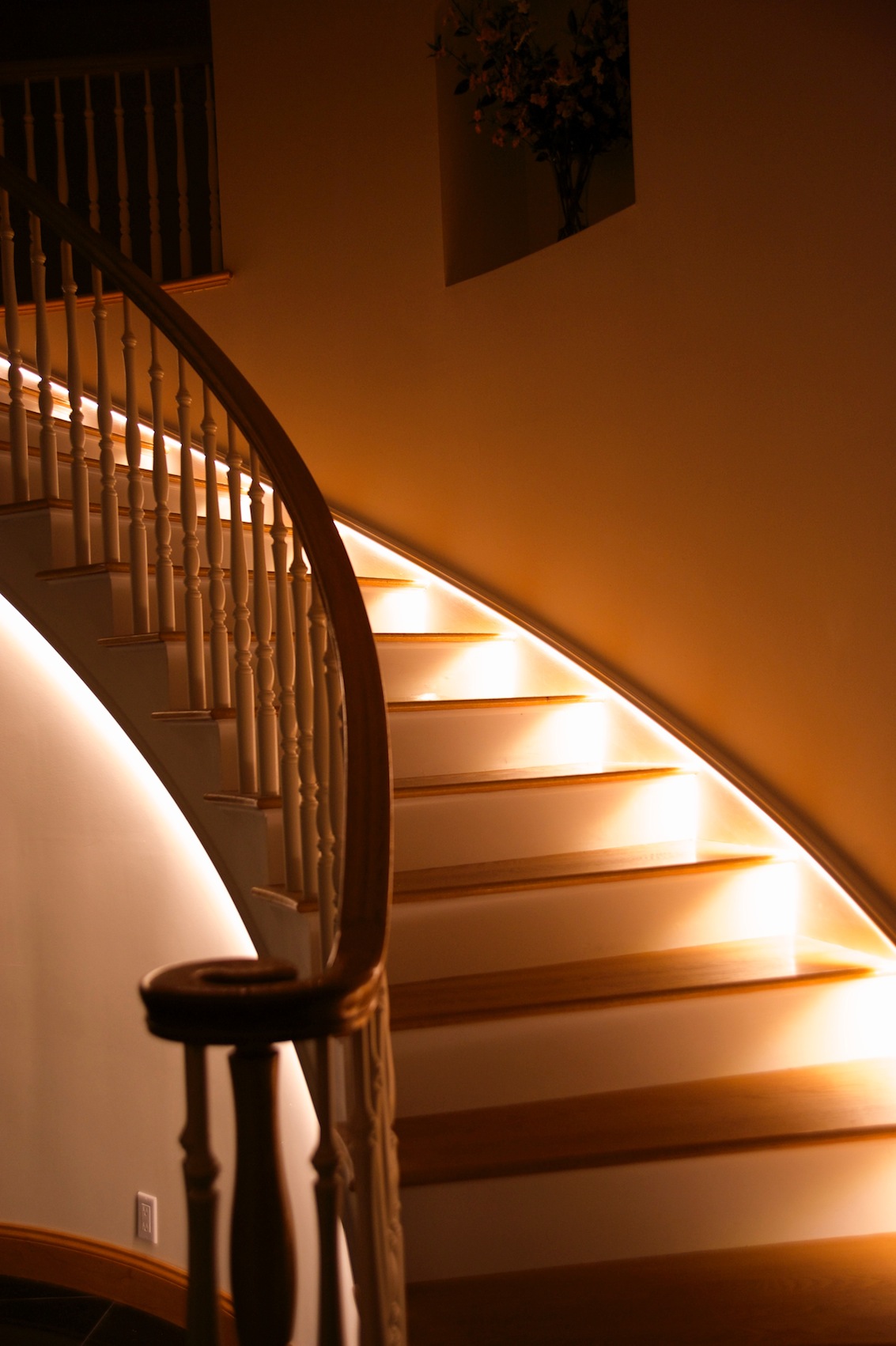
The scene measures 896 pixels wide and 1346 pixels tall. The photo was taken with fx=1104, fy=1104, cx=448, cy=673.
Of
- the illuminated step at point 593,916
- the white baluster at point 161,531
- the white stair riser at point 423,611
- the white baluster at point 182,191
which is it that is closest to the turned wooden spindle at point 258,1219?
the illuminated step at point 593,916

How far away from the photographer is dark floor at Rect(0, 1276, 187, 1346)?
3.13 metres

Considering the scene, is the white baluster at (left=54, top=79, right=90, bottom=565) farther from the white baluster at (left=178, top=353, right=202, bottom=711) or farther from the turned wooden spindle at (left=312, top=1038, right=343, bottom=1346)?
the turned wooden spindle at (left=312, top=1038, right=343, bottom=1346)

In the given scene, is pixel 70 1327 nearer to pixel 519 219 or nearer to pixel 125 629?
pixel 125 629

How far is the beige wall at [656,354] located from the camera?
260cm

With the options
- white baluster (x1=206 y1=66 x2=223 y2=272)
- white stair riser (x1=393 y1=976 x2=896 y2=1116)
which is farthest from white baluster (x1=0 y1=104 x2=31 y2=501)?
white stair riser (x1=393 y1=976 x2=896 y2=1116)

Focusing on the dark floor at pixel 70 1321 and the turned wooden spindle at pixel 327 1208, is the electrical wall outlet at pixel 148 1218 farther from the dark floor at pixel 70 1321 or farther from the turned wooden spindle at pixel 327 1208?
the turned wooden spindle at pixel 327 1208

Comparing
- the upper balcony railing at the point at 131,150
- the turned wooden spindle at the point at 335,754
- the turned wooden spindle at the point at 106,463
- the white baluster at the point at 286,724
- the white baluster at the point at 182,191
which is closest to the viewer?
the turned wooden spindle at the point at 335,754

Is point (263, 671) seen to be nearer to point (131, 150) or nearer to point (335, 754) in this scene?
point (335, 754)

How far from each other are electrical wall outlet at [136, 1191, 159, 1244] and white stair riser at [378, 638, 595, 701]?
167cm

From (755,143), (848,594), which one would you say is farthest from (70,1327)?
(755,143)

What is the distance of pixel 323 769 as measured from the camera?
2195mm

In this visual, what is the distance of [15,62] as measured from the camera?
438 cm

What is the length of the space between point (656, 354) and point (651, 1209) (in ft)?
7.27

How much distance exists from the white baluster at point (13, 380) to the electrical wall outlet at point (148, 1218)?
6.85ft
